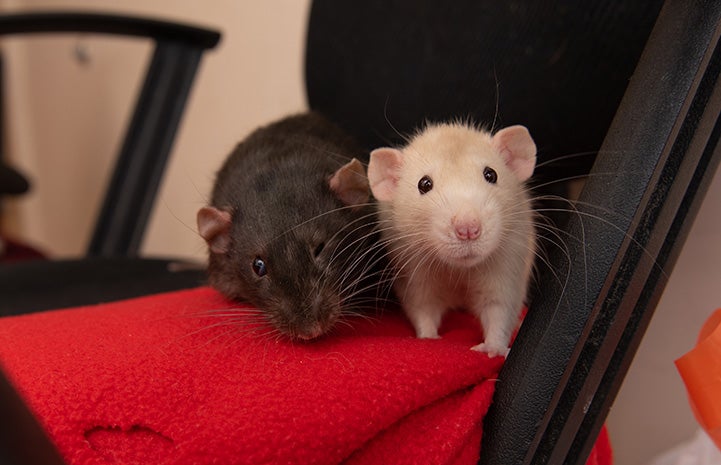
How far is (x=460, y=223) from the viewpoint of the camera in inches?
29.9

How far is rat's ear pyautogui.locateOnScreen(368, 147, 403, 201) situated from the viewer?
88 cm

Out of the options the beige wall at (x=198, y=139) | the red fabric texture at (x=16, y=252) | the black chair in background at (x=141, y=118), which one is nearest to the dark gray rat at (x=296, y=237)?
the beige wall at (x=198, y=139)

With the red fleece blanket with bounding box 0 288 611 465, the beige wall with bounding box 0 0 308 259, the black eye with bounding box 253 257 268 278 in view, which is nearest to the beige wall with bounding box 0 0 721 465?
the beige wall with bounding box 0 0 308 259

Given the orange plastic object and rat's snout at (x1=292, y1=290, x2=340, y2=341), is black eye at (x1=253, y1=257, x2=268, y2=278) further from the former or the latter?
the orange plastic object

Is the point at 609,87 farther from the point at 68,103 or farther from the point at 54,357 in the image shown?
the point at 68,103

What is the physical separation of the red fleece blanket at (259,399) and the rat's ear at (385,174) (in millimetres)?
194

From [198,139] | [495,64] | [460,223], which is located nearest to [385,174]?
[460,223]

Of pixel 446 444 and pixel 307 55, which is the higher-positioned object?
pixel 307 55

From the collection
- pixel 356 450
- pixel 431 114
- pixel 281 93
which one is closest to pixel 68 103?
pixel 281 93

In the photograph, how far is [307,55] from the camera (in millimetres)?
1419

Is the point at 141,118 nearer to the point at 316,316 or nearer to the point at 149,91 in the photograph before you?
the point at 149,91

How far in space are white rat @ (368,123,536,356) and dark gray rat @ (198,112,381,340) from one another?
47mm

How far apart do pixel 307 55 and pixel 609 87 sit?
650 millimetres

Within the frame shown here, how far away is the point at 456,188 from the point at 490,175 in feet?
0.19
